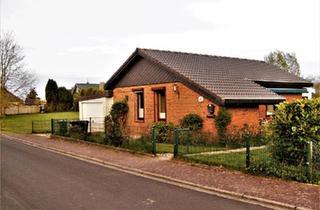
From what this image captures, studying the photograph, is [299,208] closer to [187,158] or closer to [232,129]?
[187,158]

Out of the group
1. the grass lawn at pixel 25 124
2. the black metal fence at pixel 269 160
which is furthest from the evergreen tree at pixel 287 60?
the black metal fence at pixel 269 160

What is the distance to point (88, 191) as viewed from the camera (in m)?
8.63

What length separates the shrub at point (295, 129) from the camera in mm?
9781

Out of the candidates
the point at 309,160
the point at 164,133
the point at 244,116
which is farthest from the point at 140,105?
the point at 309,160

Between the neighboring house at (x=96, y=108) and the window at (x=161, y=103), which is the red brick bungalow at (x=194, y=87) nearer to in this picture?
the window at (x=161, y=103)

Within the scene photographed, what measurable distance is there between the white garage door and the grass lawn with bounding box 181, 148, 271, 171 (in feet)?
50.3

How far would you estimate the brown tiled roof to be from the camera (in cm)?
1795

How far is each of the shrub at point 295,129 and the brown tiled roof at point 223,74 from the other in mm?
6058

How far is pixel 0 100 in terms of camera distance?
35312 millimetres

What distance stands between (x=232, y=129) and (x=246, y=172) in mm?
6867

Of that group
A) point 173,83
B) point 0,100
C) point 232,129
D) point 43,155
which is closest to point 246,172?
point 232,129

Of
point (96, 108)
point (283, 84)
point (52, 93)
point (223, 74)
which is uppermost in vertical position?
point (52, 93)

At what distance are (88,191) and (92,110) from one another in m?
19.4

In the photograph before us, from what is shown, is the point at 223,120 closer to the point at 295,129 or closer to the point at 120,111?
the point at 295,129
